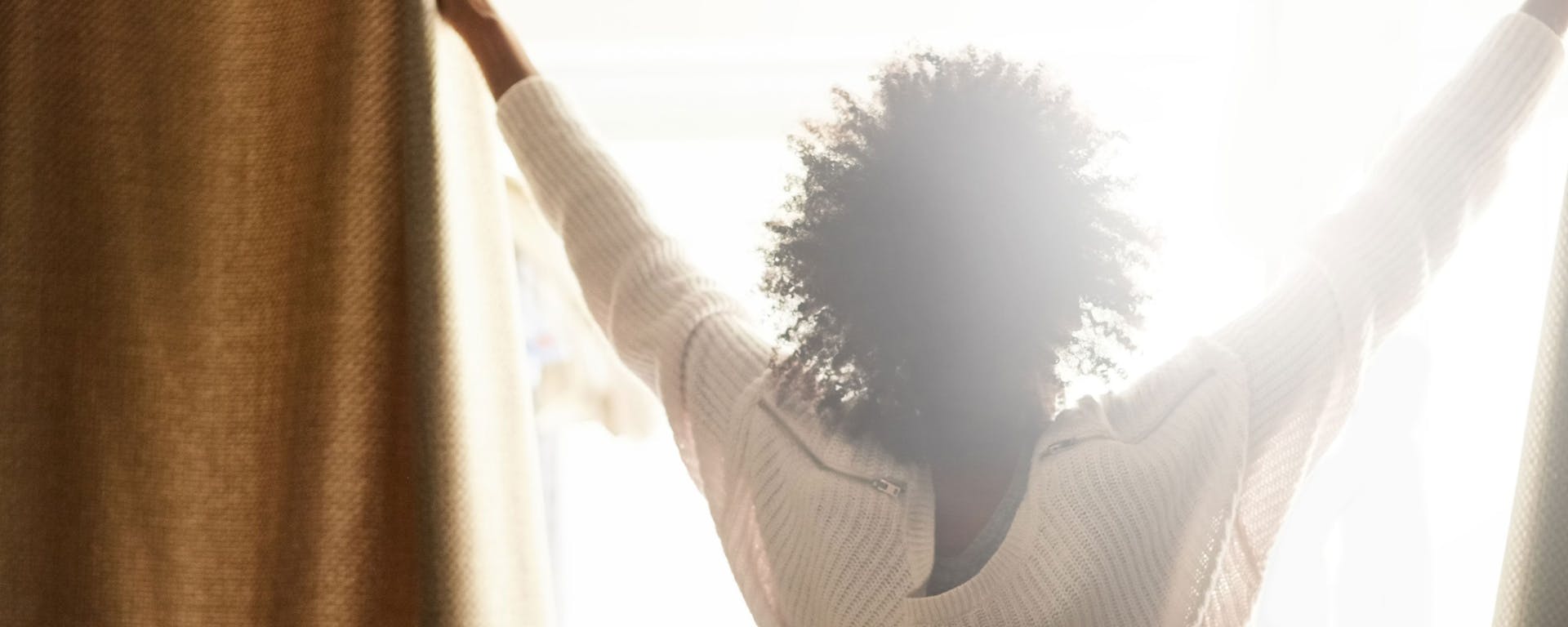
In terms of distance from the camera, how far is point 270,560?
3.22 ft

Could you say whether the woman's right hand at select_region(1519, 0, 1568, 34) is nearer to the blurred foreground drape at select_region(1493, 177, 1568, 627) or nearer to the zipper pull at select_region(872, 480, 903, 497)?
the blurred foreground drape at select_region(1493, 177, 1568, 627)

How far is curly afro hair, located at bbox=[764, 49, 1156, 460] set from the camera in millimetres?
824

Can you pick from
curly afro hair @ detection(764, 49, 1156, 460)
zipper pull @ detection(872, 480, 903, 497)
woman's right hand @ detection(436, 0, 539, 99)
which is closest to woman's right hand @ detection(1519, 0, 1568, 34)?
curly afro hair @ detection(764, 49, 1156, 460)

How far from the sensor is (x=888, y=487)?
87 cm

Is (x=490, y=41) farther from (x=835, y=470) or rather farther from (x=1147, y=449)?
(x=1147, y=449)

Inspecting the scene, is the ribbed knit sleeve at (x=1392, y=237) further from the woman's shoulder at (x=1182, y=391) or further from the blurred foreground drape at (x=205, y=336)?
the blurred foreground drape at (x=205, y=336)

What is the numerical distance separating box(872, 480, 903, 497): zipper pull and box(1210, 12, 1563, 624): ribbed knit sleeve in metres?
0.25

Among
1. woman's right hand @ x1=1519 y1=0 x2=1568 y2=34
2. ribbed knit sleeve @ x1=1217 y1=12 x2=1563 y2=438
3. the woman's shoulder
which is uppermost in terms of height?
woman's right hand @ x1=1519 y1=0 x2=1568 y2=34

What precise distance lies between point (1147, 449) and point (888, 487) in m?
0.19

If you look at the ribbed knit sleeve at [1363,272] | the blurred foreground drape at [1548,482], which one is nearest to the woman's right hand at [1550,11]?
the ribbed knit sleeve at [1363,272]

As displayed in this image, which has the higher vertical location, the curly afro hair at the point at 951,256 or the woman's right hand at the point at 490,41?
the woman's right hand at the point at 490,41

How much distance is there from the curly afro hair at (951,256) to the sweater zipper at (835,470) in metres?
0.02

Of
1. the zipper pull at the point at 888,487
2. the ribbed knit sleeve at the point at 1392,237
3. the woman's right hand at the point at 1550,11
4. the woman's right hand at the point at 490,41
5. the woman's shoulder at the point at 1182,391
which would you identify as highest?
the woman's right hand at the point at 1550,11

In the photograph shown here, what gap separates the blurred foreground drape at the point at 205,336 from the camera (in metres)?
0.95
